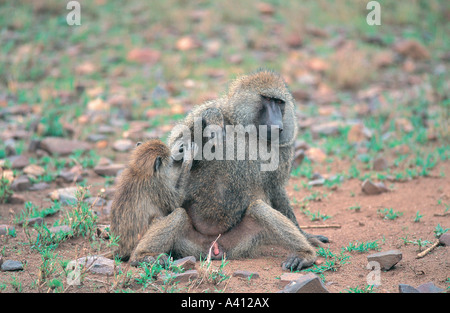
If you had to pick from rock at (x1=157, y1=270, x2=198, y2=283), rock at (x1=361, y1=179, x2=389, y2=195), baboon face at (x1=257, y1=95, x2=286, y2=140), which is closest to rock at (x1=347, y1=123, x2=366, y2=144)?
rock at (x1=361, y1=179, x2=389, y2=195)

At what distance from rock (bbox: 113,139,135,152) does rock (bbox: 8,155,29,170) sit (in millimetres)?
990

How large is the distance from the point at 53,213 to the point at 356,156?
332 cm

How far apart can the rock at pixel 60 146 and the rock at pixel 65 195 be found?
1.08 metres

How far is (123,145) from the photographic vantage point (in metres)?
5.74

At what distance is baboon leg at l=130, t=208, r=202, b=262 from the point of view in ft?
10.5

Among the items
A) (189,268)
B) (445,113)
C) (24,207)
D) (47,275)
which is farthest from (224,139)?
(445,113)

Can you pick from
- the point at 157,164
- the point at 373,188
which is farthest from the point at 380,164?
the point at 157,164

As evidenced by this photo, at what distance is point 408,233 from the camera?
12.8 feet

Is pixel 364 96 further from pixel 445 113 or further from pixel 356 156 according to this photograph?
pixel 356 156

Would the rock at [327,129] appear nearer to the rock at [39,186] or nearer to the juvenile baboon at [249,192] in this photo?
the juvenile baboon at [249,192]

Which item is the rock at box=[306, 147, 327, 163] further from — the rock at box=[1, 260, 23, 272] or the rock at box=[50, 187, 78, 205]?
the rock at box=[1, 260, 23, 272]

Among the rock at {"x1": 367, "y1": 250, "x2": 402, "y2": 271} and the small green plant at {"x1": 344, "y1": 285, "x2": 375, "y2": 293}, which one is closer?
the small green plant at {"x1": 344, "y1": 285, "x2": 375, "y2": 293}

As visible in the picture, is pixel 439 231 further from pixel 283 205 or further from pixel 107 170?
pixel 107 170

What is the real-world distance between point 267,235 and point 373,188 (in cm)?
168
